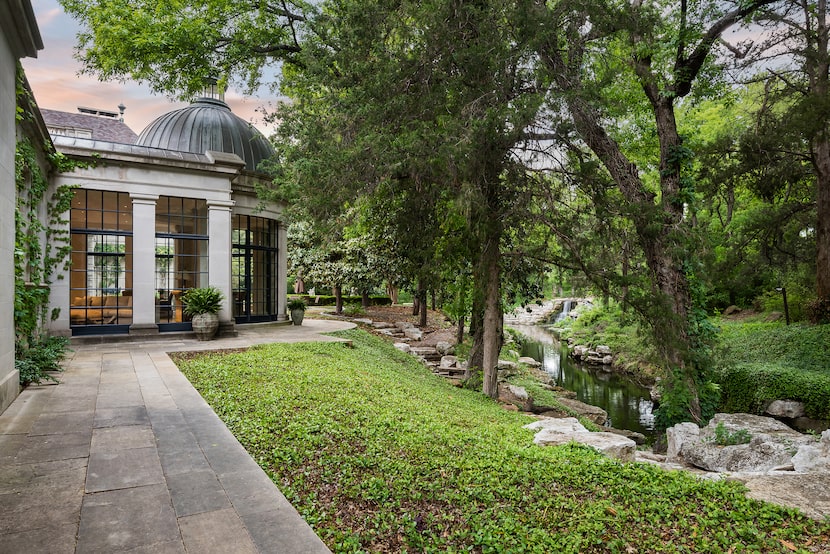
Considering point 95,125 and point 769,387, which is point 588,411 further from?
point 95,125

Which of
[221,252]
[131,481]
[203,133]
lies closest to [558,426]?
[131,481]

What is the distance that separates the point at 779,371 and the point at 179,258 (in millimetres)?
15846

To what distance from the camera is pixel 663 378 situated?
29.8 ft

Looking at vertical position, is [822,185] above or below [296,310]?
above

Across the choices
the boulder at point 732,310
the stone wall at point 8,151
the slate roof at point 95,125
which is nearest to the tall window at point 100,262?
the stone wall at point 8,151

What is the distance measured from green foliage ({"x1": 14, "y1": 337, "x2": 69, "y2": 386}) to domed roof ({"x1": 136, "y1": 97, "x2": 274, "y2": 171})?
8242 mm

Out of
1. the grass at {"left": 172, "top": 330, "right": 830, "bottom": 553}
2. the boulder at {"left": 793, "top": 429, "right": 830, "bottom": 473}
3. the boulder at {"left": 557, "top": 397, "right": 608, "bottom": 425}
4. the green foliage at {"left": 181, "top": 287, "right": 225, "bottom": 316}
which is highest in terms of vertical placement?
the green foliage at {"left": 181, "top": 287, "right": 225, "bottom": 316}

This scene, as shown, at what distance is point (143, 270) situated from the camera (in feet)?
38.4

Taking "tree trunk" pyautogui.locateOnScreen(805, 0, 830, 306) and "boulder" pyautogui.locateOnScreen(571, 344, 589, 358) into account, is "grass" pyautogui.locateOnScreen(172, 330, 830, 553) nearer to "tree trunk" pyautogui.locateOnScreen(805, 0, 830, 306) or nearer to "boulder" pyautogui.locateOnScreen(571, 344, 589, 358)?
"tree trunk" pyautogui.locateOnScreen(805, 0, 830, 306)

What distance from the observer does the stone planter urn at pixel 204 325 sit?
38.3ft

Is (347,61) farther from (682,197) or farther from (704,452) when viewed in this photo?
(704,452)

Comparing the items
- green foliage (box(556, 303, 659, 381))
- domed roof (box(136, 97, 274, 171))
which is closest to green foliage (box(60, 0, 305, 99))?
domed roof (box(136, 97, 274, 171))

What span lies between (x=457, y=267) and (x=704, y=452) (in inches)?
215

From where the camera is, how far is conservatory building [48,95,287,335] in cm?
1148
